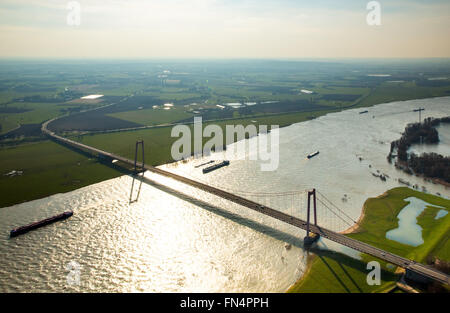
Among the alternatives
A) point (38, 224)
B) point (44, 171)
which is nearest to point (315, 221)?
point (38, 224)

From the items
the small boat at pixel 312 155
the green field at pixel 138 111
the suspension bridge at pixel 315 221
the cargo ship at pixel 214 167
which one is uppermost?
the green field at pixel 138 111

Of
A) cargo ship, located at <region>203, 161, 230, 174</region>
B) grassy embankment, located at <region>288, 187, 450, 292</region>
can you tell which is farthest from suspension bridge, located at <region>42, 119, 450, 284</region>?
cargo ship, located at <region>203, 161, 230, 174</region>

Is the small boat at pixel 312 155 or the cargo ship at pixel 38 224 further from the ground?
the small boat at pixel 312 155

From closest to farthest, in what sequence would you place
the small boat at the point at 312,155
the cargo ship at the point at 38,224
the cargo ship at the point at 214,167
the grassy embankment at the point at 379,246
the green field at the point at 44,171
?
the grassy embankment at the point at 379,246 → the cargo ship at the point at 38,224 → the green field at the point at 44,171 → the cargo ship at the point at 214,167 → the small boat at the point at 312,155

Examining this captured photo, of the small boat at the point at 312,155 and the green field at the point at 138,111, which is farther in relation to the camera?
the green field at the point at 138,111

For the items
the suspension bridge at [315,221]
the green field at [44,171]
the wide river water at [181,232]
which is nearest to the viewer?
the suspension bridge at [315,221]

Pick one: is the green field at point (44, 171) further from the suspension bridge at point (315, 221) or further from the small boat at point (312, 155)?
the small boat at point (312, 155)

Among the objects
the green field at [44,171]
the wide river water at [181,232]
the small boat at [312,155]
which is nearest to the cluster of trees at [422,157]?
the wide river water at [181,232]
